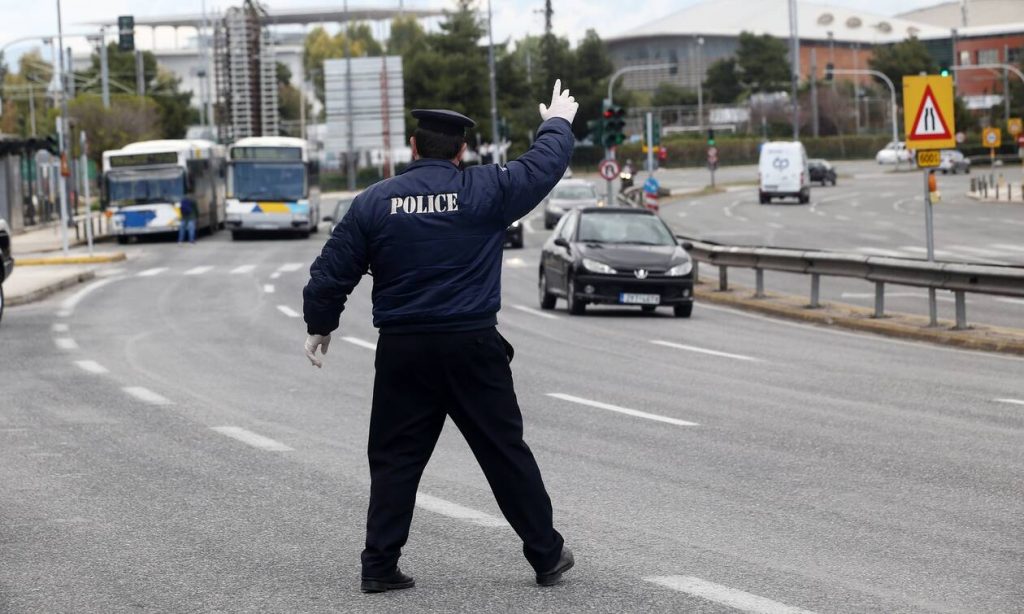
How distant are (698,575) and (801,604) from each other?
0.63 metres

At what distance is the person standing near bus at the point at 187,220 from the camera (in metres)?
53.6


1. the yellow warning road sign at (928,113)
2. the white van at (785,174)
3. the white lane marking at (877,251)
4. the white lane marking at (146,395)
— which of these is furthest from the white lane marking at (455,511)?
the white van at (785,174)

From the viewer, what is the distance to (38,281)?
110 ft

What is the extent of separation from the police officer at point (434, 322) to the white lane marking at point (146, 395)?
7.17 m

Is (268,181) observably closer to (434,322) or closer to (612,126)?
(612,126)

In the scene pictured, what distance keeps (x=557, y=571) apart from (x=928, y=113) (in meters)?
14.3

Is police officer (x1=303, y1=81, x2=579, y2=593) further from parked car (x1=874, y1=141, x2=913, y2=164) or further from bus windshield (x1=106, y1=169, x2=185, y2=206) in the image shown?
parked car (x1=874, y1=141, x2=913, y2=164)

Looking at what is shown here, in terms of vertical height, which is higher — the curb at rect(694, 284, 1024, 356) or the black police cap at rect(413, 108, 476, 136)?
the black police cap at rect(413, 108, 476, 136)

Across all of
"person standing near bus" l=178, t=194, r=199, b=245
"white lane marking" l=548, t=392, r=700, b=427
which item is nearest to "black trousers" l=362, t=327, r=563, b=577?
"white lane marking" l=548, t=392, r=700, b=427

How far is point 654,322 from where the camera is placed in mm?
22484

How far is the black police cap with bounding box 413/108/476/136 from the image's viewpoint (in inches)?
252

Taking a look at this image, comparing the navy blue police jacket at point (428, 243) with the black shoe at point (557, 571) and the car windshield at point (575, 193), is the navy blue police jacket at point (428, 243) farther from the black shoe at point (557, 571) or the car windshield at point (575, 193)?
the car windshield at point (575, 193)

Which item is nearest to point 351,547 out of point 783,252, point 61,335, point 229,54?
→ point 61,335

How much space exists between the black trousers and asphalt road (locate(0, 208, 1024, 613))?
0.21 meters
